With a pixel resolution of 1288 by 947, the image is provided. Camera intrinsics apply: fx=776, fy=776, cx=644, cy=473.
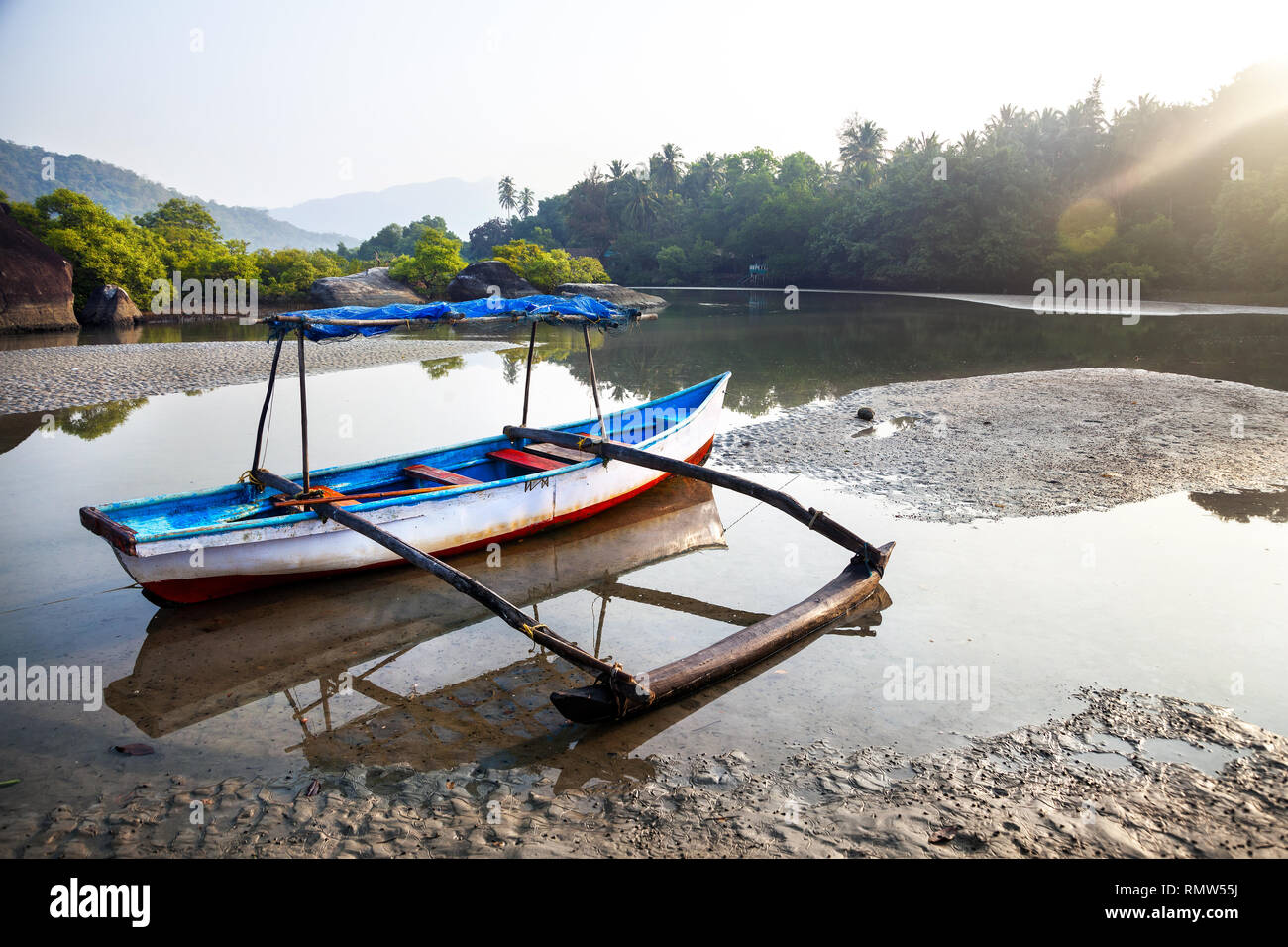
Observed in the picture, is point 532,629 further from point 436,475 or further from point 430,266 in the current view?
point 430,266

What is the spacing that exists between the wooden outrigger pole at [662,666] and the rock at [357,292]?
39.0 metres

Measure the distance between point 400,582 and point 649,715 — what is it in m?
3.56

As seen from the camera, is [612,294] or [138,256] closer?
[138,256]

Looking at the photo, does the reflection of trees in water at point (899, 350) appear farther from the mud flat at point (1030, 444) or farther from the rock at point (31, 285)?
the rock at point (31, 285)

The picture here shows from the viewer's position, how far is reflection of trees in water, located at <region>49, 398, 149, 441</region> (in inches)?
550

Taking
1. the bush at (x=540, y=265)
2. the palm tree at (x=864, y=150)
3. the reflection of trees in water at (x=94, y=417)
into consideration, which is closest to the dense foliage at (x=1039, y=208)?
the palm tree at (x=864, y=150)

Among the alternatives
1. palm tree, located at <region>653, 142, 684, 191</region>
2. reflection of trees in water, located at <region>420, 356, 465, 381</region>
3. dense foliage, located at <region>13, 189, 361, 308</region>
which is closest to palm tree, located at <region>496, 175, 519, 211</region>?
palm tree, located at <region>653, 142, 684, 191</region>

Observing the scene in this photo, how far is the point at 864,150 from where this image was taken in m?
79.4

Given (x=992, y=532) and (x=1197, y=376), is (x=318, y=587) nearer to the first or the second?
(x=992, y=532)

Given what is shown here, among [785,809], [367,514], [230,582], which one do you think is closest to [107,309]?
[230,582]

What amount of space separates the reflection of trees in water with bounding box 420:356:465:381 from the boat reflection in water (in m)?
13.8

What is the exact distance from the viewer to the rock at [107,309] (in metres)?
33.8

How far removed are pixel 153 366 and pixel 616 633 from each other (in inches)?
787

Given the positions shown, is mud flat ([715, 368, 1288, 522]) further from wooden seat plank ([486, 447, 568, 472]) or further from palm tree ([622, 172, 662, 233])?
palm tree ([622, 172, 662, 233])
